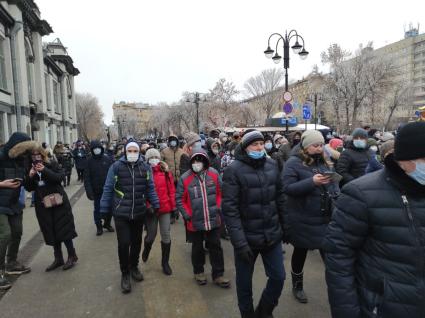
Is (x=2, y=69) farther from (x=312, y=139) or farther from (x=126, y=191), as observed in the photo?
(x=312, y=139)

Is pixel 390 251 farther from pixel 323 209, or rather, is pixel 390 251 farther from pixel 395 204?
pixel 323 209

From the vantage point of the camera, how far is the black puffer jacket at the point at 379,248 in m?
1.74

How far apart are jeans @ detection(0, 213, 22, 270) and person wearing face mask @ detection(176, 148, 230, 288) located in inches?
96.7

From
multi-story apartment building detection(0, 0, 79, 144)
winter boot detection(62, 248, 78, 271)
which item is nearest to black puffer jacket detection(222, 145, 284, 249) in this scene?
winter boot detection(62, 248, 78, 271)

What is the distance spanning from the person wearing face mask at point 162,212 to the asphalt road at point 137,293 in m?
0.31

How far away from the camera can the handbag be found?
4.78 m

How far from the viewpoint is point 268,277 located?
3172 mm

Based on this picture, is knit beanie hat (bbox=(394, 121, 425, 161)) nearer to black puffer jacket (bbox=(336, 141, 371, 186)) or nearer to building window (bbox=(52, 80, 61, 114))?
black puffer jacket (bbox=(336, 141, 371, 186))

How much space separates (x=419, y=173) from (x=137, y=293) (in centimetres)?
359

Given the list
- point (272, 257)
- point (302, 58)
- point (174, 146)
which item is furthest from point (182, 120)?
point (272, 257)

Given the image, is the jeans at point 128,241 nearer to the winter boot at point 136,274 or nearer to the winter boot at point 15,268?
the winter boot at point 136,274

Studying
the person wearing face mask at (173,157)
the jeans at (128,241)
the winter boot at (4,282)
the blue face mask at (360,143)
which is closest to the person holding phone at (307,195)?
the blue face mask at (360,143)

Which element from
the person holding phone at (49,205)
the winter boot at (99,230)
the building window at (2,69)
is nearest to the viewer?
the person holding phone at (49,205)

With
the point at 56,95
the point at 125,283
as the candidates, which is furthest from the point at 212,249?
the point at 56,95
